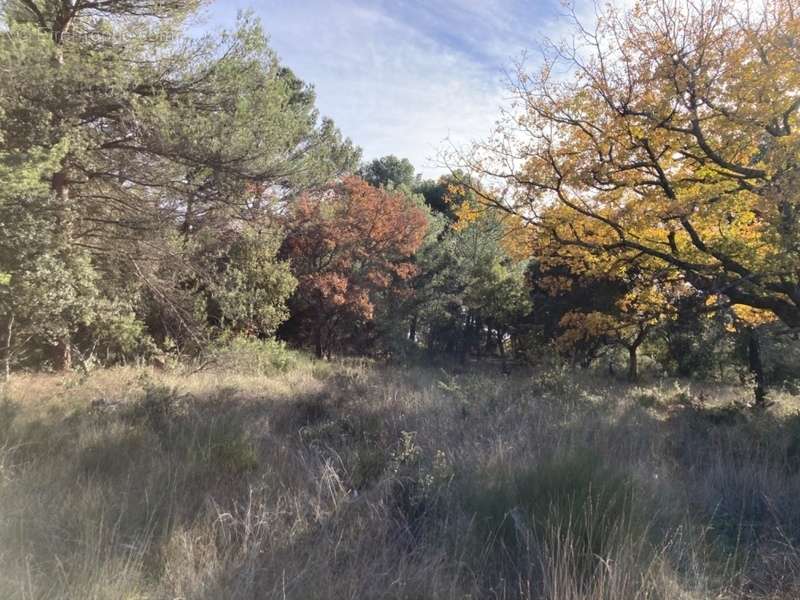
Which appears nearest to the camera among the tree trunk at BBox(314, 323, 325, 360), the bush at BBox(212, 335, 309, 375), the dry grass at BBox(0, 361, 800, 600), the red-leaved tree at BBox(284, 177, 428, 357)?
the dry grass at BBox(0, 361, 800, 600)

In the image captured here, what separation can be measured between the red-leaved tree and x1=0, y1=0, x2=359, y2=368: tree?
22.1ft

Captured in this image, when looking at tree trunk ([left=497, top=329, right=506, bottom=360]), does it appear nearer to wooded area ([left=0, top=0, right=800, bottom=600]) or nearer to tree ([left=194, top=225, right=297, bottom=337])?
wooded area ([left=0, top=0, right=800, bottom=600])

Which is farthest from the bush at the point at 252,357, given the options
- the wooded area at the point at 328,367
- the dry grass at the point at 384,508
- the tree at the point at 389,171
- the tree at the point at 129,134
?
the tree at the point at 389,171

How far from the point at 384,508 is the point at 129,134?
422 inches

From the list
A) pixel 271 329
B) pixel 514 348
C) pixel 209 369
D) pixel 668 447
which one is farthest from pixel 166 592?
pixel 514 348

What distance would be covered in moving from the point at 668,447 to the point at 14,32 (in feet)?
38.8

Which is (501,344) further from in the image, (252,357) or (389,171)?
(389,171)

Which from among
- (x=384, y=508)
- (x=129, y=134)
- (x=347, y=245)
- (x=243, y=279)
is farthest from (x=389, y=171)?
(x=384, y=508)

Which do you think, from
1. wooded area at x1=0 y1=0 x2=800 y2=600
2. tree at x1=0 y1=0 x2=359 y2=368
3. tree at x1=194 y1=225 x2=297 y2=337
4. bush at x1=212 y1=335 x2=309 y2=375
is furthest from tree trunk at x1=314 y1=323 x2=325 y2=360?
tree at x1=0 y1=0 x2=359 y2=368

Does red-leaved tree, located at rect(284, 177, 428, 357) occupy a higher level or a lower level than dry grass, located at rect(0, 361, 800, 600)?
higher

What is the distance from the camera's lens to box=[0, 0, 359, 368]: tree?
9.36m

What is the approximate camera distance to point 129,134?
1133 cm

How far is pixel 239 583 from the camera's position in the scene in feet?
9.19

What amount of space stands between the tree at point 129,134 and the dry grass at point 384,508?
18.5 ft
